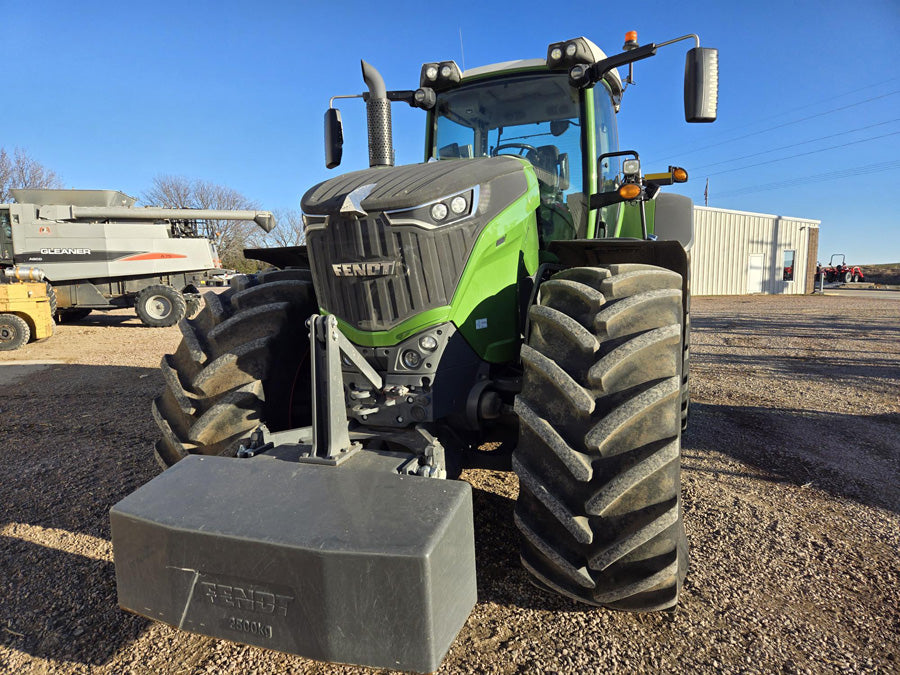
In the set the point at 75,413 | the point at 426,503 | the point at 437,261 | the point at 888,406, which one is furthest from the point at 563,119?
the point at 75,413

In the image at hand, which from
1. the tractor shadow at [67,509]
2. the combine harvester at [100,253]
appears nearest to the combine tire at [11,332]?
the combine harvester at [100,253]

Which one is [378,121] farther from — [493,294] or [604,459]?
[604,459]

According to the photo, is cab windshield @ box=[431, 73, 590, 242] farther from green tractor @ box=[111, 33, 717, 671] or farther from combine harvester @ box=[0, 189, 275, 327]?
combine harvester @ box=[0, 189, 275, 327]

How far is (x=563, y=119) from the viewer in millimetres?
3242

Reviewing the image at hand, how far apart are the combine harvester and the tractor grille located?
11312 mm

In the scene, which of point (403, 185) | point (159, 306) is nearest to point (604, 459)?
point (403, 185)

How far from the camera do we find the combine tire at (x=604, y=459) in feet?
5.66

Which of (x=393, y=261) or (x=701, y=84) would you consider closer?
(x=393, y=261)

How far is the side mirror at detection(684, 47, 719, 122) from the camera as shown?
269 cm

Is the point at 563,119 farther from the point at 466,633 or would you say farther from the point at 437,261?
the point at 466,633

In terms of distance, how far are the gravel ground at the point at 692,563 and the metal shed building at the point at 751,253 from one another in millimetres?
21860

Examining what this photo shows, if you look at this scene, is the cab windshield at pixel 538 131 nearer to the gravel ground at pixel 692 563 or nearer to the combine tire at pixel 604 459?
the combine tire at pixel 604 459

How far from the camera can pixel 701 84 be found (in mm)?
2715

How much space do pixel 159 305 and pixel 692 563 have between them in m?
12.4
